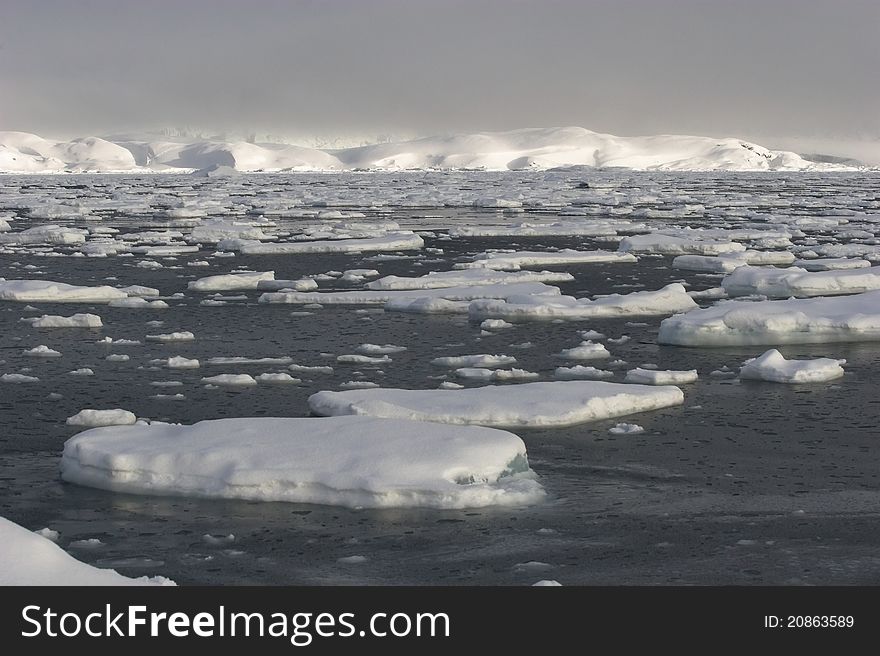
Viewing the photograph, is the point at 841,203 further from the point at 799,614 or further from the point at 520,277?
the point at 799,614

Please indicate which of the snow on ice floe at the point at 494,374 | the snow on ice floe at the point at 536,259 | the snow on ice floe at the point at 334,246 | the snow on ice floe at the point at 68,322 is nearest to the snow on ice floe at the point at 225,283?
the snow on ice floe at the point at 68,322

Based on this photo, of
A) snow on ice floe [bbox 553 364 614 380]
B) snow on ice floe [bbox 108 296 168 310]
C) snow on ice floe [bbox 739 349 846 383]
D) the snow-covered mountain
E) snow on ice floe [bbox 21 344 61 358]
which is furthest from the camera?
the snow-covered mountain

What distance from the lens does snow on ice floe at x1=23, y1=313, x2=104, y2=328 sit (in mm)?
12945

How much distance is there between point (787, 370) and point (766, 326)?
179 centimetres

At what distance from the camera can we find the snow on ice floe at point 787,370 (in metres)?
9.90

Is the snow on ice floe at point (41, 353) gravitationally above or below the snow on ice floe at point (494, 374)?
above

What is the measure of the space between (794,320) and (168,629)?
8842 millimetres

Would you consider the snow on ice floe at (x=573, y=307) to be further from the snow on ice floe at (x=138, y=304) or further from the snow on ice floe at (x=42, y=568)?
the snow on ice floe at (x=42, y=568)

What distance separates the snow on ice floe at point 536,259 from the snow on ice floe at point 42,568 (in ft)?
45.1

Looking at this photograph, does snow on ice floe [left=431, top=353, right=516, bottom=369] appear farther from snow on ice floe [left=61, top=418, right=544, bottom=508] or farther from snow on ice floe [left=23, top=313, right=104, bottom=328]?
snow on ice floe [left=23, top=313, right=104, bottom=328]

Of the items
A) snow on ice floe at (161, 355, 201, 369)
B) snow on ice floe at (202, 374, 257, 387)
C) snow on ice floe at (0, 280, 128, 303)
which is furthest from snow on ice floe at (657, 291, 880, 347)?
snow on ice floe at (0, 280, 128, 303)

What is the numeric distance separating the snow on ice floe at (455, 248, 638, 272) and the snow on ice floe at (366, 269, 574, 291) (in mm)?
1488

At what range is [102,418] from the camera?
8.23 m

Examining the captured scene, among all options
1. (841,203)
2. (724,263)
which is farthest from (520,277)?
(841,203)
